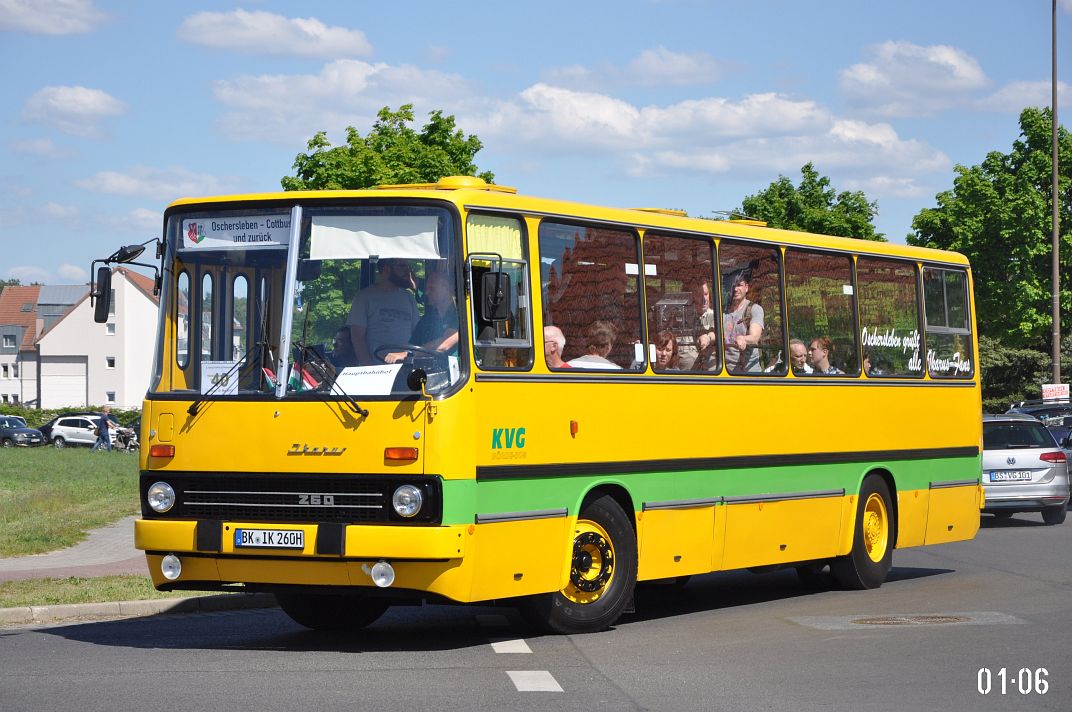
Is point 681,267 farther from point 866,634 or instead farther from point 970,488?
point 970,488

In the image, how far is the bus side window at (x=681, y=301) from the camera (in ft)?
42.8

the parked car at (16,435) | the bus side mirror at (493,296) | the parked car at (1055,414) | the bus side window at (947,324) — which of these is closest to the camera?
the bus side mirror at (493,296)

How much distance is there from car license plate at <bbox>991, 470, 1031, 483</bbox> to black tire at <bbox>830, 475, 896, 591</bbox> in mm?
9661

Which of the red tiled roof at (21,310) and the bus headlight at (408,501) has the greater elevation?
the red tiled roof at (21,310)

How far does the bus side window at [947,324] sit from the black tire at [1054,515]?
865cm

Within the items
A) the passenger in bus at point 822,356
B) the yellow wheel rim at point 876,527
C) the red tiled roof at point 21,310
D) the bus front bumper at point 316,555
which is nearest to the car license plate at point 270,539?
the bus front bumper at point 316,555

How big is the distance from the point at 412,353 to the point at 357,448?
2.37ft

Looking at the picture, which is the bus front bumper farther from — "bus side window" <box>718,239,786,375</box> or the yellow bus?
"bus side window" <box>718,239,786,375</box>

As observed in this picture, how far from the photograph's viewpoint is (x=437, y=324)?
11.1m

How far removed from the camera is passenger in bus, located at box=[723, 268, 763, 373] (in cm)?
1405

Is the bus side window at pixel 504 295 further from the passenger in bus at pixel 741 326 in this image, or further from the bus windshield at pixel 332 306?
the passenger in bus at pixel 741 326

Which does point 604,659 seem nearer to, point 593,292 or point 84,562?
point 593,292

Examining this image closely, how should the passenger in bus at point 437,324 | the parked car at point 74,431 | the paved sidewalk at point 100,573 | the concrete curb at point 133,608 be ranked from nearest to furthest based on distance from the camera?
the passenger in bus at point 437,324
the concrete curb at point 133,608
the paved sidewalk at point 100,573
the parked car at point 74,431

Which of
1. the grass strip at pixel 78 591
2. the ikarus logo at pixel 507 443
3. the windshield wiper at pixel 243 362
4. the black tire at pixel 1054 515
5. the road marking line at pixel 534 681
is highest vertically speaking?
the windshield wiper at pixel 243 362
